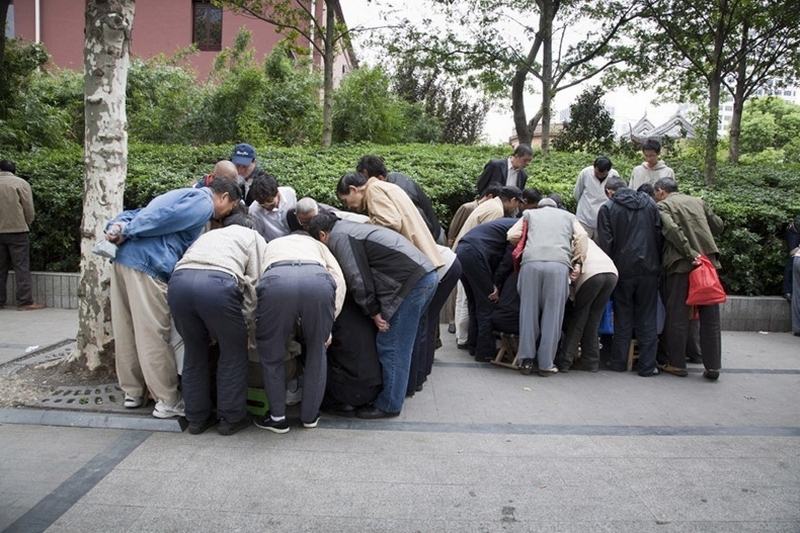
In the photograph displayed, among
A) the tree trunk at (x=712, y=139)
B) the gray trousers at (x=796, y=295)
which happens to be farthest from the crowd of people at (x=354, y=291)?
the tree trunk at (x=712, y=139)

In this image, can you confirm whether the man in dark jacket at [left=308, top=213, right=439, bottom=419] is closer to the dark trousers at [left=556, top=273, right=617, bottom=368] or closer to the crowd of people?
the crowd of people

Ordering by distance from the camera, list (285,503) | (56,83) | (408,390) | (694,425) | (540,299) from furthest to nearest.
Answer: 1. (56,83)
2. (540,299)
3. (408,390)
4. (694,425)
5. (285,503)

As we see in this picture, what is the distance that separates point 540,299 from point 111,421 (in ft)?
12.1

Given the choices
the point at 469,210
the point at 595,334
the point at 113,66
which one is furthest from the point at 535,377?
the point at 113,66

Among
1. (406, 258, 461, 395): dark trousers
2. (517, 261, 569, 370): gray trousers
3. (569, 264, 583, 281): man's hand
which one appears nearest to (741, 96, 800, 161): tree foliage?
(569, 264, 583, 281): man's hand

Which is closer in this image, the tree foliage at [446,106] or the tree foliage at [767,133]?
the tree foliage at [446,106]

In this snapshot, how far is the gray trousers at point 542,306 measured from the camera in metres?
6.08

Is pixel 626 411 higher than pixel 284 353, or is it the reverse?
pixel 284 353

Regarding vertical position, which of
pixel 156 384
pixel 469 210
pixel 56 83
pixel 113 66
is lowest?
pixel 156 384

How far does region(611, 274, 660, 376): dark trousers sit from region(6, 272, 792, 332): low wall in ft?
8.67

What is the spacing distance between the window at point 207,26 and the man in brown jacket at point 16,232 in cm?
1962

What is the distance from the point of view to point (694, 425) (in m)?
5.04

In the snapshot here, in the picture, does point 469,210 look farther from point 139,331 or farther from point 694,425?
point 139,331

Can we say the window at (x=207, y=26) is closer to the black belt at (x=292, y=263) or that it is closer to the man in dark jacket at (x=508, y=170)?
the man in dark jacket at (x=508, y=170)
